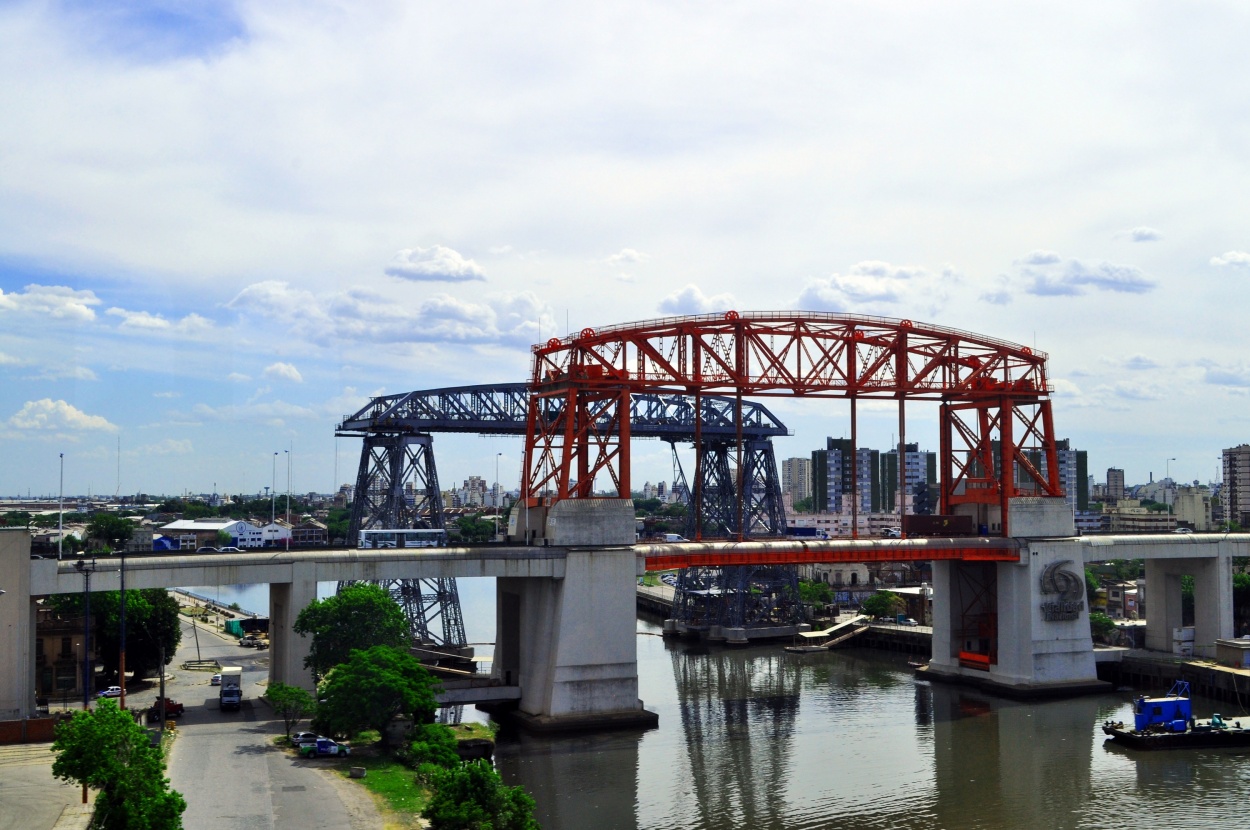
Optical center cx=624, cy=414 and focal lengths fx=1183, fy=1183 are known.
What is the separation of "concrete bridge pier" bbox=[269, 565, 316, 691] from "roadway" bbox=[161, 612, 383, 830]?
2.34 m

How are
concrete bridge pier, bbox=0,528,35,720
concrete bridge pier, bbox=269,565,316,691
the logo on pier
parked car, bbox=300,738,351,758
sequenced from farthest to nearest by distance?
the logo on pier, concrete bridge pier, bbox=269,565,316,691, concrete bridge pier, bbox=0,528,35,720, parked car, bbox=300,738,351,758

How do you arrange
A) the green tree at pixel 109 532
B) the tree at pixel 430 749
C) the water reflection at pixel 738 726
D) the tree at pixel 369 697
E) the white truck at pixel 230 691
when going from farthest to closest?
the green tree at pixel 109 532 → the white truck at pixel 230 691 → the tree at pixel 369 697 → the water reflection at pixel 738 726 → the tree at pixel 430 749

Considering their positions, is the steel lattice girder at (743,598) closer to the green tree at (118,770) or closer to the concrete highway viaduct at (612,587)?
the concrete highway viaduct at (612,587)

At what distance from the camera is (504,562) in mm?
65938

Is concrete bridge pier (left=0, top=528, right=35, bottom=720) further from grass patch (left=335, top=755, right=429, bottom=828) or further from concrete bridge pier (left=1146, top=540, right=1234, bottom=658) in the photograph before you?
concrete bridge pier (left=1146, top=540, right=1234, bottom=658)

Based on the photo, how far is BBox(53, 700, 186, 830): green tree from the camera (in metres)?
34.3

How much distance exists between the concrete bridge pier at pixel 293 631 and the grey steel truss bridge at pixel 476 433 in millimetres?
25593

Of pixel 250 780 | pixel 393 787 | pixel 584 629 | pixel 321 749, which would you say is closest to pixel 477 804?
pixel 393 787

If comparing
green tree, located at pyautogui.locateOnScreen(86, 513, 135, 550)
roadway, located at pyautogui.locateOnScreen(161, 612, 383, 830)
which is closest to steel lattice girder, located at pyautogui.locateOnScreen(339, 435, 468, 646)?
roadway, located at pyautogui.locateOnScreen(161, 612, 383, 830)

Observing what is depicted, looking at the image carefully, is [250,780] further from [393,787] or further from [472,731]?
[472,731]

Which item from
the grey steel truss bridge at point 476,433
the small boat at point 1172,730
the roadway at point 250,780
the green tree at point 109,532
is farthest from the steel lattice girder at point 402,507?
the green tree at point 109,532

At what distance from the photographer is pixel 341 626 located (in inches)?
2349

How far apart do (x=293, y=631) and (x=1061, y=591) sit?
49.8 meters

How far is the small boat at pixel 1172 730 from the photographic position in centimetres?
6378
